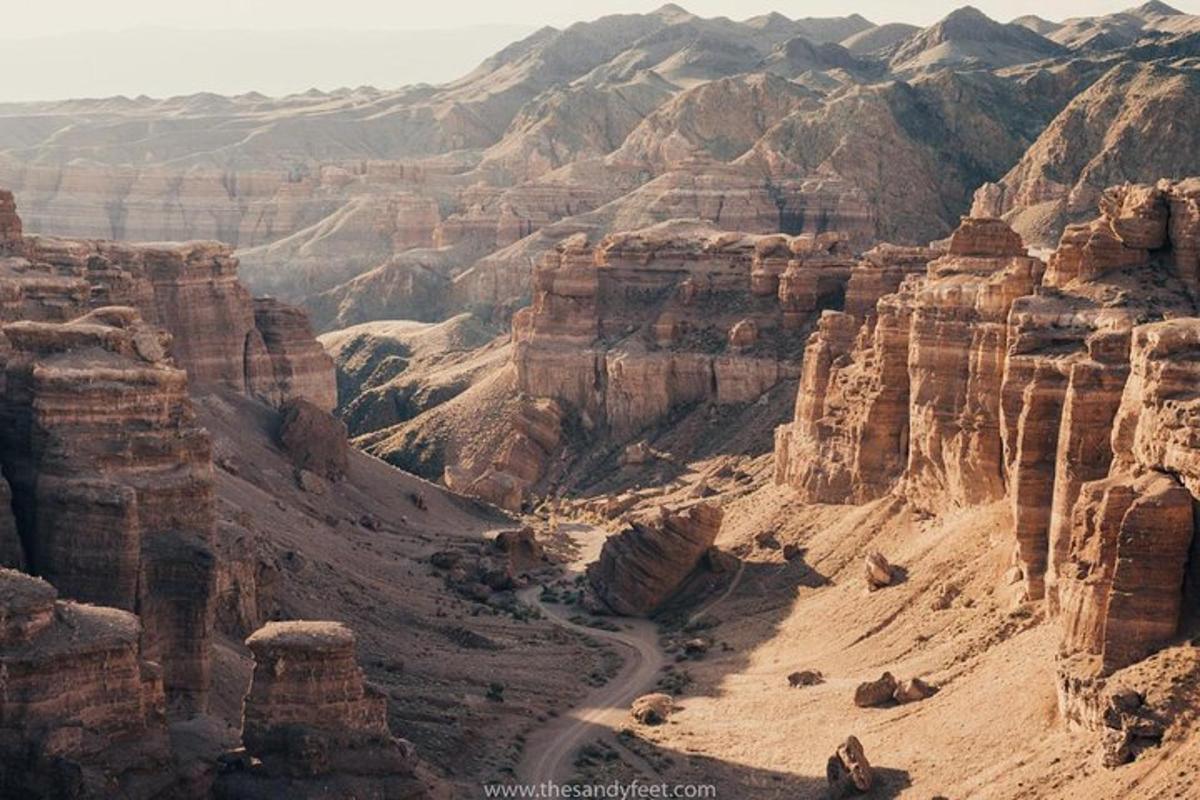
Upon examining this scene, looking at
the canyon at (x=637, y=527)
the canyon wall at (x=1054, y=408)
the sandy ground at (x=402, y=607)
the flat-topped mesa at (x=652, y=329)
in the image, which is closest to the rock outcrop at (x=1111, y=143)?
the canyon at (x=637, y=527)

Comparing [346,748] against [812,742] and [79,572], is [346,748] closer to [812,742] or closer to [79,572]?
[79,572]

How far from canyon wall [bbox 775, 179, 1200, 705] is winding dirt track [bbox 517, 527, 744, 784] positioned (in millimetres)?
7498

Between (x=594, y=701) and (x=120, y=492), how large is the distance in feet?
51.6

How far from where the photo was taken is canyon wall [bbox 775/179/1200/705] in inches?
1563

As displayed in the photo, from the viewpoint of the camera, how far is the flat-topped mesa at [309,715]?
125 feet

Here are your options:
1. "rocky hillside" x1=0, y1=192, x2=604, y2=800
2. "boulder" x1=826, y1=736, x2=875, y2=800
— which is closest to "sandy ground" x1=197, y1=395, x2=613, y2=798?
"rocky hillside" x1=0, y1=192, x2=604, y2=800

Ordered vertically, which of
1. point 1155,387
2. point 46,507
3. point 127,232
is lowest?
point 127,232

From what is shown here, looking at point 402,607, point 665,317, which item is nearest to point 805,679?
point 402,607

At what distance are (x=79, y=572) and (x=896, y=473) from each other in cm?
2794

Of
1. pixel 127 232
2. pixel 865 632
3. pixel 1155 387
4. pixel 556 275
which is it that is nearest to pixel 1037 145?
pixel 556 275

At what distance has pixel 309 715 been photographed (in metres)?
38.8

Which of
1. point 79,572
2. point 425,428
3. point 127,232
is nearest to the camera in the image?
point 79,572

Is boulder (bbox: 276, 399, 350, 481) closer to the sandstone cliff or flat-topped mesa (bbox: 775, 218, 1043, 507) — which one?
flat-topped mesa (bbox: 775, 218, 1043, 507)

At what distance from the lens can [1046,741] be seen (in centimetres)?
4075
